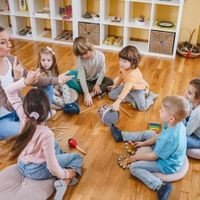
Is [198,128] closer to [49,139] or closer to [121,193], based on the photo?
[121,193]

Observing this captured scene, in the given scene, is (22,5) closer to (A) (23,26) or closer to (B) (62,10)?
(A) (23,26)

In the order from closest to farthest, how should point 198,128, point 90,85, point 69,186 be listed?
point 69,186, point 198,128, point 90,85

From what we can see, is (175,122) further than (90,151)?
No

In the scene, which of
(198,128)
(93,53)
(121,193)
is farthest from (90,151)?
(93,53)

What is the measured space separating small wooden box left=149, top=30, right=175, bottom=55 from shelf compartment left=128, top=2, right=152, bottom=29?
7.1 inches

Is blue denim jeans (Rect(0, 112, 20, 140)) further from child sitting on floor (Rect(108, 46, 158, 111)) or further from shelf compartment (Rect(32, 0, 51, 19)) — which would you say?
shelf compartment (Rect(32, 0, 51, 19))

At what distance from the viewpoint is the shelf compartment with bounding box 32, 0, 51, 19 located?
385 centimetres

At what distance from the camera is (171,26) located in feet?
11.6

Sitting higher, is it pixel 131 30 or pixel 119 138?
pixel 131 30

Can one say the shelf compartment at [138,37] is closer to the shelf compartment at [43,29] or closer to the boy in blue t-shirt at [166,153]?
the shelf compartment at [43,29]

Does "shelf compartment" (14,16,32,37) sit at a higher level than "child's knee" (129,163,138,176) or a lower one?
higher

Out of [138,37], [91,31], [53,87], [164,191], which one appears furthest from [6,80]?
[138,37]

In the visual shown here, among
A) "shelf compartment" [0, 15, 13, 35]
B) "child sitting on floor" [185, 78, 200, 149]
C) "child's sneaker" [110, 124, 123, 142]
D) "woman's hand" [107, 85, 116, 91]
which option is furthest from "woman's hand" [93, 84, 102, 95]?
"shelf compartment" [0, 15, 13, 35]

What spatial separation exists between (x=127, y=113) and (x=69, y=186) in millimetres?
924
